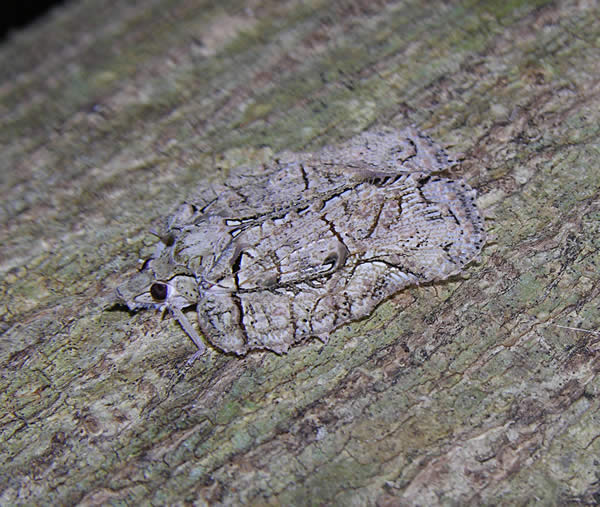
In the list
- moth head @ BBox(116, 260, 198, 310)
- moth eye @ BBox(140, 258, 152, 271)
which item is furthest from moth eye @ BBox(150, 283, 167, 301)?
moth eye @ BBox(140, 258, 152, 271)

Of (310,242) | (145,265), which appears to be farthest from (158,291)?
(310,242)

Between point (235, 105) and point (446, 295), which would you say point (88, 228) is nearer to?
point (235, 105)

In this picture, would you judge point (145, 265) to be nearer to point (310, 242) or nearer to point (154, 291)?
point (154, 291)

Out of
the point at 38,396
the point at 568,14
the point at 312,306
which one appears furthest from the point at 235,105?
the point at 568,14

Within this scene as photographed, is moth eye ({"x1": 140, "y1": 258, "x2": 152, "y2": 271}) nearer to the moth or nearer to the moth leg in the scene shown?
the moth

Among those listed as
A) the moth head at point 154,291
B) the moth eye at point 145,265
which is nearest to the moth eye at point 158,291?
the moth head at point 154,291

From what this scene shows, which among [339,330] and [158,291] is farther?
[158,291]
